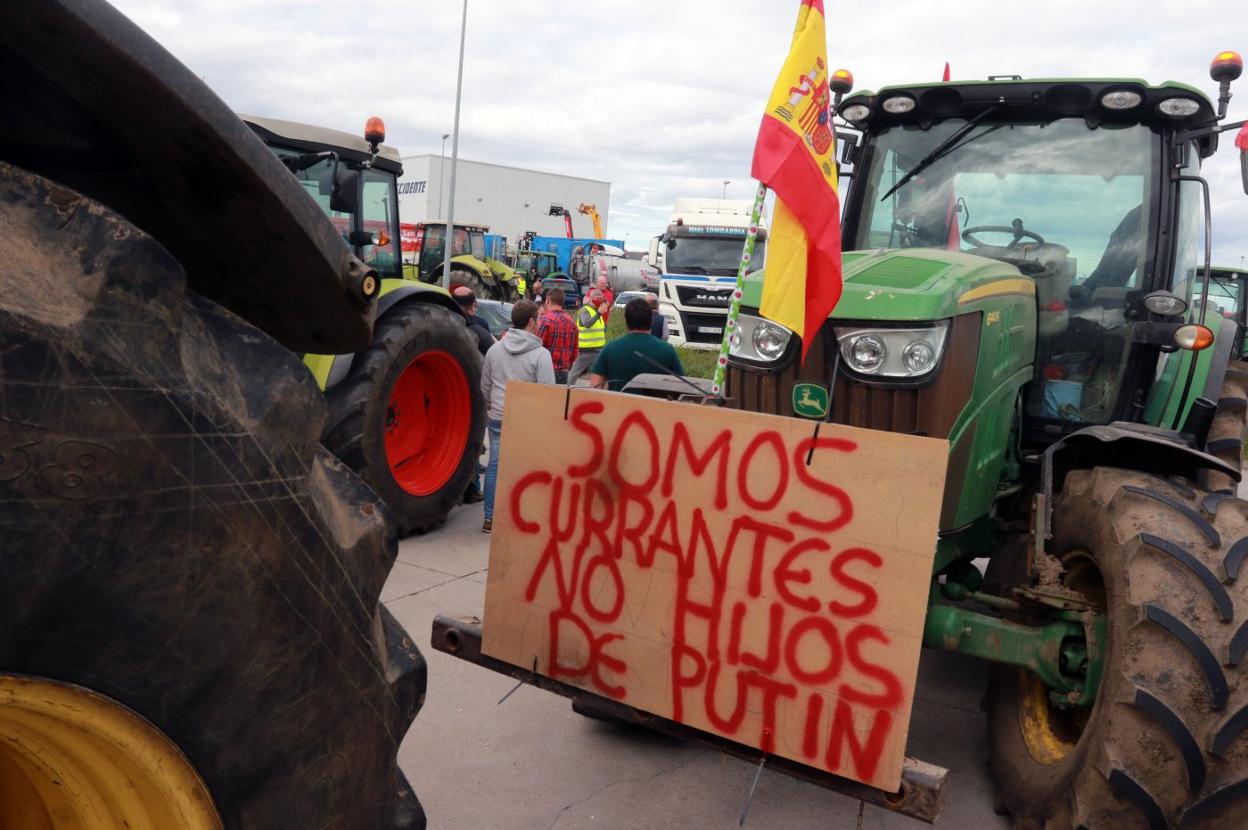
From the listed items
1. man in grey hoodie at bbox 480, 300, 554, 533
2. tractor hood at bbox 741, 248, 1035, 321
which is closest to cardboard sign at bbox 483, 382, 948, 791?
tractor hood at bbox 741, 248, 1035, 321

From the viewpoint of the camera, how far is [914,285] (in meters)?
3.46

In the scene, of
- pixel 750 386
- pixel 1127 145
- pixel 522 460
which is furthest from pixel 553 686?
pixel 1127 145

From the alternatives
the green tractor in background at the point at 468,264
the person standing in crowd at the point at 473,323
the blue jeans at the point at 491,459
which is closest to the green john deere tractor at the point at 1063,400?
the blue jeans at the point at 491,459

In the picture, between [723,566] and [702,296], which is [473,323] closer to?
[723,566]

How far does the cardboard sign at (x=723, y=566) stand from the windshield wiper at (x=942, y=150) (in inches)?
85.1

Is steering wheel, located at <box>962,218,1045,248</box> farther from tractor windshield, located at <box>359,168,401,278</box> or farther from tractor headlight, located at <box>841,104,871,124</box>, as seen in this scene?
tractor windshield, located at <box>359,168,401,278</box>

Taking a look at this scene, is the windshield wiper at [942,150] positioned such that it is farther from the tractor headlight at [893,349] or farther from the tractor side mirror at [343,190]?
the tractor side mirror at [343,190]

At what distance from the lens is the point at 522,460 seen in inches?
126

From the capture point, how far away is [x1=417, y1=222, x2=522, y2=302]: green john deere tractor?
70.5 ft

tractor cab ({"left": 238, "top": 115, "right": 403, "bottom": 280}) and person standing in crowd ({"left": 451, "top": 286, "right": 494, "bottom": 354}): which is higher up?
tractor cab ({"left": 238, "top": 115, "right": 403, "bottom": 280})

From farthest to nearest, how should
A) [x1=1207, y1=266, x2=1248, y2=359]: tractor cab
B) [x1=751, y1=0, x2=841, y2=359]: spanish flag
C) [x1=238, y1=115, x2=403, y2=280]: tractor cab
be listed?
[x1=1207, y1=266, x2=1248, y2=359]: tractor cab
[x1=238, y1=115, x2=403, y2=280]: tractor cab
[x1=751, y1=0, x2=841, y2=359]: spanish flag

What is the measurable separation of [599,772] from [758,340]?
1.72 metres

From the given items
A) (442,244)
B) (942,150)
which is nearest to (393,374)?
(942,150)

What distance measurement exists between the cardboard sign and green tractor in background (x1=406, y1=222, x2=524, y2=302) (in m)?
17.0
